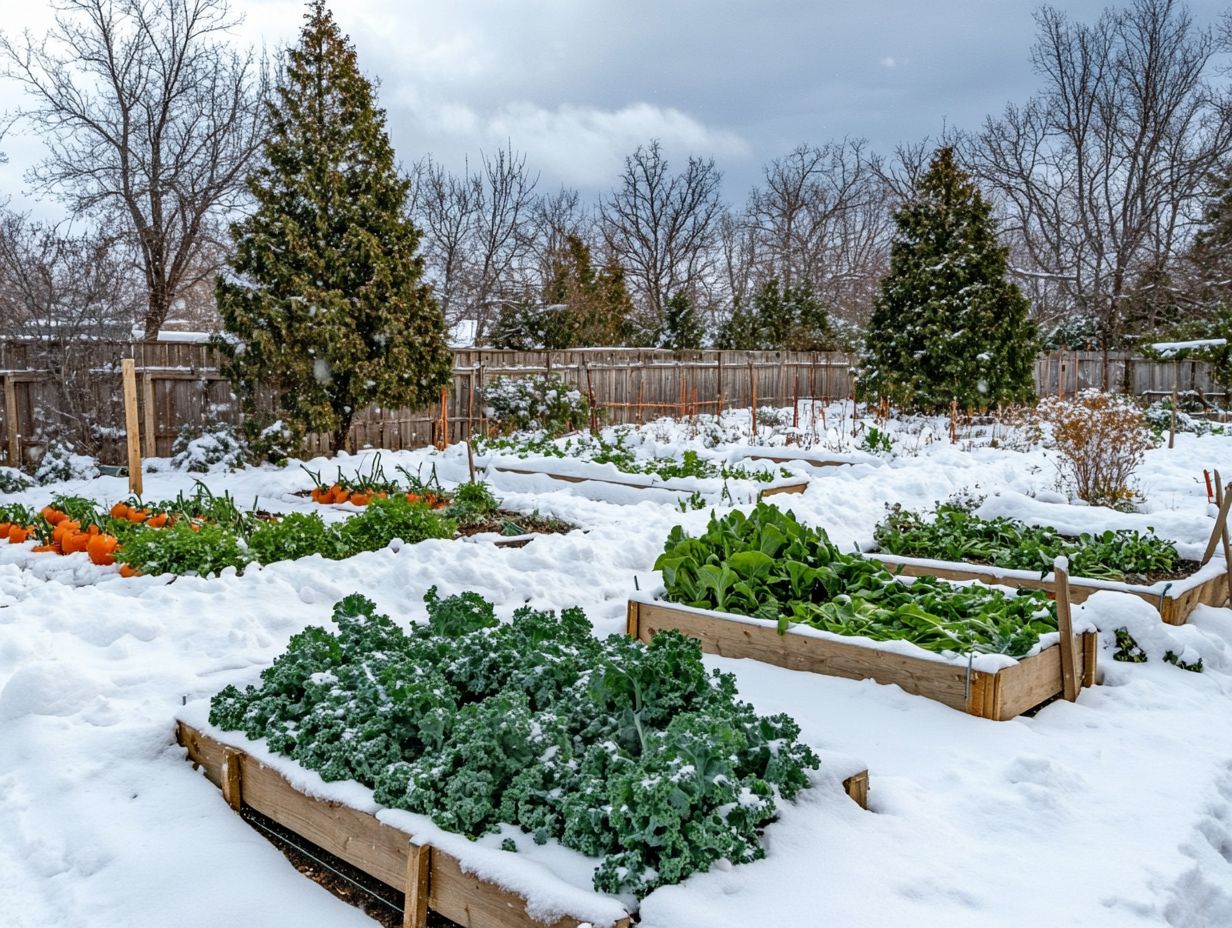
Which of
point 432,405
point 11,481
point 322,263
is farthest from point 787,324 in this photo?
point 11,481

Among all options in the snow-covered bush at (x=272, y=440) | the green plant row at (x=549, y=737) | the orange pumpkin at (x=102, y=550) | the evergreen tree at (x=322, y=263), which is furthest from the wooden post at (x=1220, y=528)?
the snow-covered bush at (x=272, y=440)

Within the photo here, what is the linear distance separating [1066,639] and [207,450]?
37.1 feet

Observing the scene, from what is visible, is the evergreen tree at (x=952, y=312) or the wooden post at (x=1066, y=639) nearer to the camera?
the wooden post at (x=1066, y=639)

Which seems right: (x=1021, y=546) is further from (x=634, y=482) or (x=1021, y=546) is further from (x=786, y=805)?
→ (x=634, y=482)

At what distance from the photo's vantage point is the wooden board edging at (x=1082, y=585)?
479 cm

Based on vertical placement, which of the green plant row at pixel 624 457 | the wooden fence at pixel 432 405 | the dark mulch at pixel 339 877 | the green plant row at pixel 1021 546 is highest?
the wooden fence at pixel 432 405

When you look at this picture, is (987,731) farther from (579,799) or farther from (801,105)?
(801,105)

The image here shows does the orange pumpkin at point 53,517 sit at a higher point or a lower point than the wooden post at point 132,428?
lower

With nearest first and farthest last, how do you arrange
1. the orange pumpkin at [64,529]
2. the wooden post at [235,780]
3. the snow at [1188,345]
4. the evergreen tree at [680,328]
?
the wooden post at [235,780] → the orange pumpkin at [64,529] → the snow at [1188,345] → the evergreen tree at [680,328]

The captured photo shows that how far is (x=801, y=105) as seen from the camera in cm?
3177

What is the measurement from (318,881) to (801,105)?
33.2 metres

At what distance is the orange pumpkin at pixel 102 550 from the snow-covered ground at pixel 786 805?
0.54ft

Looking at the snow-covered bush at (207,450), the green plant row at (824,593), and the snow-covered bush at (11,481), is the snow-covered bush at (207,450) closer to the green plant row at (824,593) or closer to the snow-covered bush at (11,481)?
the snow-covered bush at (11,481)

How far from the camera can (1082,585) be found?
5.12m
